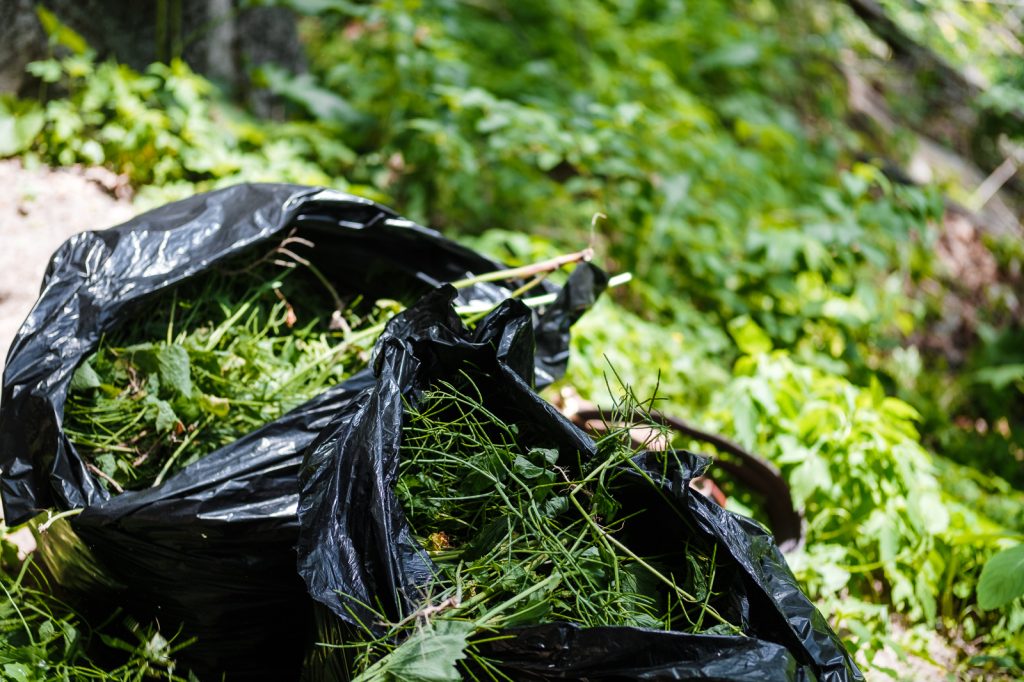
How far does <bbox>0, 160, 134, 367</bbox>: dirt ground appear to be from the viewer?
7.14 ft

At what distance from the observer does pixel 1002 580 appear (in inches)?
66.5

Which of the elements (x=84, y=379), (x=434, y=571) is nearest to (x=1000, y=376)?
(x=434, y=571)

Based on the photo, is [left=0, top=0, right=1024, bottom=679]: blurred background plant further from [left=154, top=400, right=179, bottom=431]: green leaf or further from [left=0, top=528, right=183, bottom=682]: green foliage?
[left=0, top=528, right=183, bottom=682]: green foliage

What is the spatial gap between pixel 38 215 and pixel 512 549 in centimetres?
207

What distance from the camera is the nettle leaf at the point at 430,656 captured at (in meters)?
0.97

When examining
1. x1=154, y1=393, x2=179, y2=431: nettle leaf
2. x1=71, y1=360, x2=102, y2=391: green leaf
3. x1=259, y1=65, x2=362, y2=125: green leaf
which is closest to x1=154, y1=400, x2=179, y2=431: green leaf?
x1=154, y1=393, x2=179, y2=431: nettle leaf

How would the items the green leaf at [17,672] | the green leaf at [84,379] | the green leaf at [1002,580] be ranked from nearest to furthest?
the green leaf at [17,672], the green leaf at [84,379], the green leaf at [1002,580]

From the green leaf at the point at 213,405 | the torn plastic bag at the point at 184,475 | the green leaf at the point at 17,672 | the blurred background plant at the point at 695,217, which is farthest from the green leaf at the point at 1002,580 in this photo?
the green leaf at the point at 17,672

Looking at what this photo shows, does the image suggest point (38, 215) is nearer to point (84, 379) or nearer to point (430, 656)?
point (84, 379)

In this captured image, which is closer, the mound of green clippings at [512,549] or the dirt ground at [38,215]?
the mound of green clippings at [512,549]

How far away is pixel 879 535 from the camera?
2.00 meters

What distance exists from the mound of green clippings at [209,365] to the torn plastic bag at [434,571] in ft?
1.22

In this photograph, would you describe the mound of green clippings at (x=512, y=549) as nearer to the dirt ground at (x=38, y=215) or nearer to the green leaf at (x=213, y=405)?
the green leaf at (x=213, y=405)

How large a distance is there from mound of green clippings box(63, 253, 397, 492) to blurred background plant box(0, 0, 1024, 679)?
25.3 inches
